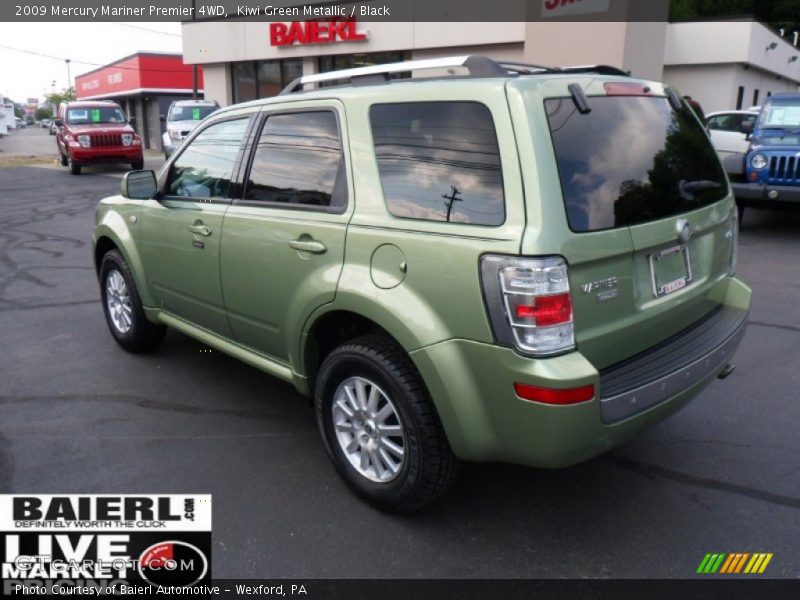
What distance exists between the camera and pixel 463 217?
2732 millimetres

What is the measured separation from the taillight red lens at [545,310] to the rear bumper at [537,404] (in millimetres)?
138

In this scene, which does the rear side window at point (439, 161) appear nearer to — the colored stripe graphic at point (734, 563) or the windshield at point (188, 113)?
the colored stripe graphic at point (734, 563)

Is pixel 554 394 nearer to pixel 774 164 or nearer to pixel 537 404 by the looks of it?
pixel 537 404

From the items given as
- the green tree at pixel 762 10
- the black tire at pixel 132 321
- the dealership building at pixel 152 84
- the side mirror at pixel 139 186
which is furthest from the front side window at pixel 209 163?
the green tree at pixel 762 10

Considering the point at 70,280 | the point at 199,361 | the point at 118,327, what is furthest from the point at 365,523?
the point at 70,280

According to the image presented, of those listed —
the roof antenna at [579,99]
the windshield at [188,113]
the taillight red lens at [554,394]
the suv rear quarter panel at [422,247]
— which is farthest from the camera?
the windshield at [188,113]

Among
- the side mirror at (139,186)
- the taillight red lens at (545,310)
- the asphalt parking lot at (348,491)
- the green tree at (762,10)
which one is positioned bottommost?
the asphalt parking lot at (348,491)

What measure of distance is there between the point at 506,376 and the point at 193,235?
2.33 m

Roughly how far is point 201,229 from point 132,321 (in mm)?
1439

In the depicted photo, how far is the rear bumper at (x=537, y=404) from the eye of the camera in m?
2.54

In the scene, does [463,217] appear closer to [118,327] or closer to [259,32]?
[118,327]

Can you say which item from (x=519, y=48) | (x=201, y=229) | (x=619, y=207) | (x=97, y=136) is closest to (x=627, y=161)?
(x=619, y=207)

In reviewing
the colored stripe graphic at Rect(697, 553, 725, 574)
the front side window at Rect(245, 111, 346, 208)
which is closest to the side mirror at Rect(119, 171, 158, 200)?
the front side window at Rect(245, 111, 346, 208)

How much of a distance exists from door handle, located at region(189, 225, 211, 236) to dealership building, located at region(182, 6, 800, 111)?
1479cm
